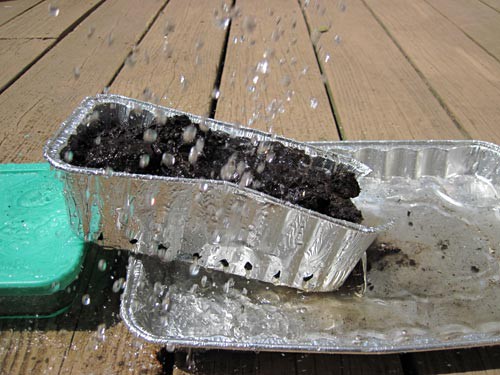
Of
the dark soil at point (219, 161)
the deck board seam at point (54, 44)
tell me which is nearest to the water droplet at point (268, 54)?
the deck board seam at point (54, 44)

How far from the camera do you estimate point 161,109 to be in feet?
3.30

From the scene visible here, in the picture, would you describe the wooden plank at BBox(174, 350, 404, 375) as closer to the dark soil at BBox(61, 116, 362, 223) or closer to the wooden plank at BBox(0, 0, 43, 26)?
the dark soil at BBox(61, 116, 362, 223)

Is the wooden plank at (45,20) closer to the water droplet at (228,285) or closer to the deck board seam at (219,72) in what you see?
the deck board seam at (219,72)

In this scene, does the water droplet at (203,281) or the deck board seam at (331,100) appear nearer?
the water droplet at (203,281)

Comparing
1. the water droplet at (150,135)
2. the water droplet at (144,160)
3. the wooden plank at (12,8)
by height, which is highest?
the water droplet at (150,135)

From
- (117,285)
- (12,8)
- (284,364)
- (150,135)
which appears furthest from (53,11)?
(284,364)

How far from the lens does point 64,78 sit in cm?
157

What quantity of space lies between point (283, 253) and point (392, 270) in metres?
0.21

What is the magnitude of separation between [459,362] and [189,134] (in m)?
0.55

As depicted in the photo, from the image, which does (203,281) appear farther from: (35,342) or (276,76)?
(276,76)

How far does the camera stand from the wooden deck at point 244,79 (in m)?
0.75

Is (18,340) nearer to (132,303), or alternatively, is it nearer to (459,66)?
(132,303)

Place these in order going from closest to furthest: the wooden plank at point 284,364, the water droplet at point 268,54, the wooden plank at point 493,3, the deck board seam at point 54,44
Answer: the wooden plank at point 284,364 < the deck board seam at point 54,44 < the water droplet at point 268,54 < the wooden plank at point 493,3

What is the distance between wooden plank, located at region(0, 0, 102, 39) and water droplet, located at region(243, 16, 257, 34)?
614 mm
